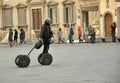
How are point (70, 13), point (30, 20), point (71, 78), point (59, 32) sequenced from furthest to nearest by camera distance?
point (30, 20) → point (70, 13) → point (59, 32) → point (71, 78)

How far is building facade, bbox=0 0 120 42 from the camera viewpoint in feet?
176

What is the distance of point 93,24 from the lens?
55.1 m

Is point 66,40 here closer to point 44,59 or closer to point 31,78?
point 44,59

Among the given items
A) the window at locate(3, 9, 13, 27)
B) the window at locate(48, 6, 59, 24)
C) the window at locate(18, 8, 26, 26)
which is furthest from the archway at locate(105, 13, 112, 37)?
the window at locate(3, 9, 13, 27)

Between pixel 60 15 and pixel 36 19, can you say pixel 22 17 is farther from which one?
pixel 60 15

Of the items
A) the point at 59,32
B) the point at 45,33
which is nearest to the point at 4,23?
the point at 59,32

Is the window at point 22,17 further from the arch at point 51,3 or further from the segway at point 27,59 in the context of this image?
the segway at point 27,59

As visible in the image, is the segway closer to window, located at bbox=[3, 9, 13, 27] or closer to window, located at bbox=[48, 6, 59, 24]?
window, located at bbox=[48, 6, 59, 24]

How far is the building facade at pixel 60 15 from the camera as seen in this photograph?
5362 centimetres

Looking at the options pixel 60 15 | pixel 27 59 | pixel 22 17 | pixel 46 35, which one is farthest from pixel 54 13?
pixel 27 59

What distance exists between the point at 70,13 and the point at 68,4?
1.20 metres

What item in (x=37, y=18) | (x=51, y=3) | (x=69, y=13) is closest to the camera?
(x=69, y=13)

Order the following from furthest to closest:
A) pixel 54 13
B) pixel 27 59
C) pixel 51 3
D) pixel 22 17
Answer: pixel 22 17 → pixel 51 3 → pixel 54 13 → pixel 27 59

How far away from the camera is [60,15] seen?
58.2m
